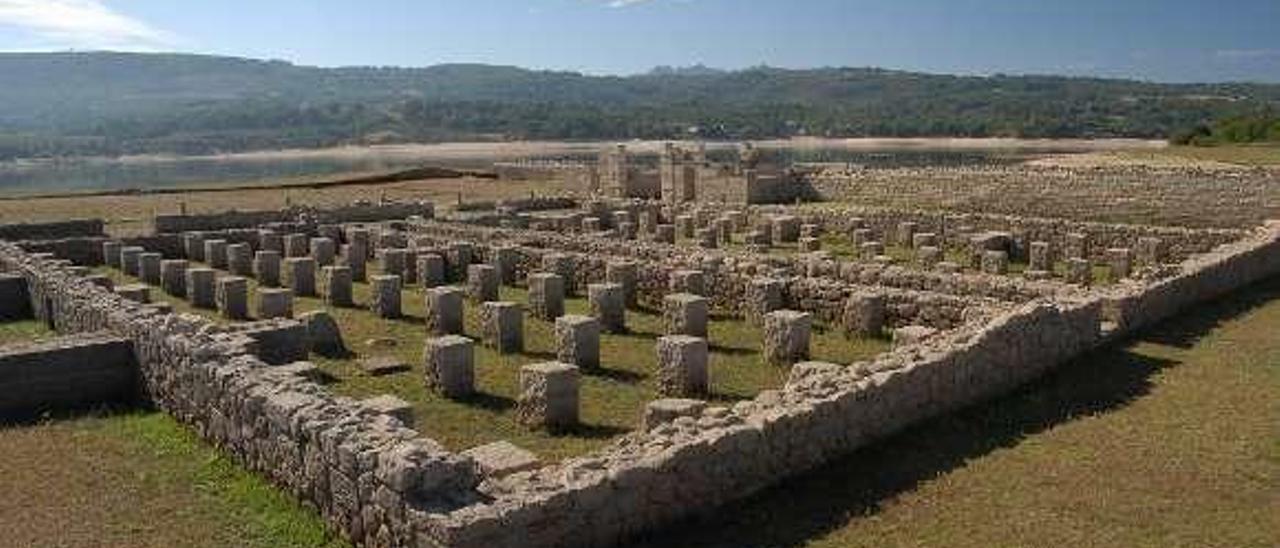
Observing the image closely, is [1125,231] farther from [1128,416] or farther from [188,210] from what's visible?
[188,210]

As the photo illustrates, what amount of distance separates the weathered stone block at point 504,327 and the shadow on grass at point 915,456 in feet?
22.7

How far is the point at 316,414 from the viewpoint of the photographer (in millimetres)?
10039

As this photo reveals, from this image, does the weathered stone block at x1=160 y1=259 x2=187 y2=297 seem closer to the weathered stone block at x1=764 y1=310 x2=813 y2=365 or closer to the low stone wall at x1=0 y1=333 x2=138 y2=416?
the low stone wall at x1=0 y1=333 x2=138 y2=416

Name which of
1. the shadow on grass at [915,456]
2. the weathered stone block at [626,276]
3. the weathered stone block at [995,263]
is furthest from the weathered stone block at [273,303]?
the weathered stone block at [995,263]

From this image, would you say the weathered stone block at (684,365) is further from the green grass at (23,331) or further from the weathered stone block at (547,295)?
the green grass at (23,331)

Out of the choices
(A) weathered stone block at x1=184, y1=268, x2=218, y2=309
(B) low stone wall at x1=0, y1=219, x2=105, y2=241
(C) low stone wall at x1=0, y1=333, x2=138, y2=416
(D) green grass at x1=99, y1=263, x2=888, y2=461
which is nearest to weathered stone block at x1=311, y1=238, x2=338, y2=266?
(A) weathered stone block at x1=184, y1=268, x2=218, y2=309

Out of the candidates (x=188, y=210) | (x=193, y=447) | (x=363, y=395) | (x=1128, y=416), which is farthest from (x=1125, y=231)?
(x=188, y=210)

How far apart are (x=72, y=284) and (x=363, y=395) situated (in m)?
6.85

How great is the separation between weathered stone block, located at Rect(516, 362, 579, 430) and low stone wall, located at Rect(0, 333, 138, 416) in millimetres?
5140

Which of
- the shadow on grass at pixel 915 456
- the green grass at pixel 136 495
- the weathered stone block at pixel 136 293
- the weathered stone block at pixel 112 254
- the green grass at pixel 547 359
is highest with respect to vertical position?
the weathered stone block at pixel 136 293

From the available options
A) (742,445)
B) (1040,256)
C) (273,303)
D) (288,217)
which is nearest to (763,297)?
(273,303)

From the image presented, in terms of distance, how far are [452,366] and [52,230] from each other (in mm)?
20731

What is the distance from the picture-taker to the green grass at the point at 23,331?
18312 mm

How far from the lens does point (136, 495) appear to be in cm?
1076
